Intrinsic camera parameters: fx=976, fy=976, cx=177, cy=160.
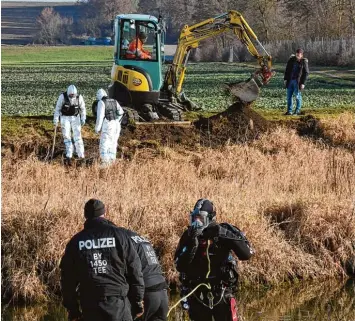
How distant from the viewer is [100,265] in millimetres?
9383

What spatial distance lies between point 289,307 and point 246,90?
39.6ft

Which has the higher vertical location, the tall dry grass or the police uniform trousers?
the police uniform trousers

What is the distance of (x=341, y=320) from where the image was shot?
46.9ft

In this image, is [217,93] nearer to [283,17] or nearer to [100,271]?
[100,271]

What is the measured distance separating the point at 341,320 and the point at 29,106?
20.1 meters

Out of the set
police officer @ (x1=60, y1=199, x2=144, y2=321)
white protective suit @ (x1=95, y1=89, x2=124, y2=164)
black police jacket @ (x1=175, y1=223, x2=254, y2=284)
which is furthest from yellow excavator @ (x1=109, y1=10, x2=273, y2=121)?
police officer @ (x1=60, y1=199, x2=144, y2=321)

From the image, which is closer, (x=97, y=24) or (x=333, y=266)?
(x=333, y=266)

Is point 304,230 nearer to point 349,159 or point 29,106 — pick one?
point 349,159


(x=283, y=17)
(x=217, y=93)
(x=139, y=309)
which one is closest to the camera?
(x=139, y=309)

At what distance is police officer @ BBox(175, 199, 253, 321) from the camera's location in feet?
35.1

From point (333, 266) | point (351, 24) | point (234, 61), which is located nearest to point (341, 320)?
point (333, 266)

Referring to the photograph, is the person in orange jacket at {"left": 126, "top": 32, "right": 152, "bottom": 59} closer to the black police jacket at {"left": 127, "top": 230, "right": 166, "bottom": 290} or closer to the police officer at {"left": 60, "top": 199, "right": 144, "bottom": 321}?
the black police jacket at {"left": 127, "top": 230, "right": 166, "bottom": 290}

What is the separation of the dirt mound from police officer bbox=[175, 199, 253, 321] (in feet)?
45.4

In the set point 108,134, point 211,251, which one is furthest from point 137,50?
point 211,251
